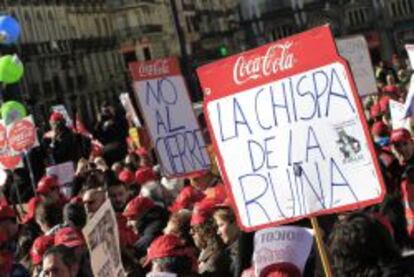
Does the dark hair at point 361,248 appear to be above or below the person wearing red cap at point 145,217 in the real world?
above

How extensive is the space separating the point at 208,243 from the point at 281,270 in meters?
1.46

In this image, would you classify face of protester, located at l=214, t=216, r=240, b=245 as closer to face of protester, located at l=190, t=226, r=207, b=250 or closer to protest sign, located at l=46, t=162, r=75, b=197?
face of protester, located at l=190, t=226, r=207, b=250

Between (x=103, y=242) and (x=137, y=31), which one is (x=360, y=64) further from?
(x=137, y=31)

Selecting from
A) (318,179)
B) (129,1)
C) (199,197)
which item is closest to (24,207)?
(199,197)

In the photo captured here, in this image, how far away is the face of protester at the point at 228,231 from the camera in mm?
6418

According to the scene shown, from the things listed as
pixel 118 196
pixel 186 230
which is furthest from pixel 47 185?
pixel 186 230

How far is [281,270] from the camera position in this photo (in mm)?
5086

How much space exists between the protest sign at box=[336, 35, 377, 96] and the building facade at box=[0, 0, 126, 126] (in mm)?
45899

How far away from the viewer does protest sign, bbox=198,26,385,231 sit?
5.44 meters

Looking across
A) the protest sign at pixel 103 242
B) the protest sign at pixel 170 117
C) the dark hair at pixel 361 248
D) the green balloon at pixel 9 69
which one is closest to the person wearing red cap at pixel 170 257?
the protest sign at pixel 103 242

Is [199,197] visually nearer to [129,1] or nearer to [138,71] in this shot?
[138,71]

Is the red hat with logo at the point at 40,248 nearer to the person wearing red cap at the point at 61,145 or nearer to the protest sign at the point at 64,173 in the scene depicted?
the protest sign at the point at 64,173

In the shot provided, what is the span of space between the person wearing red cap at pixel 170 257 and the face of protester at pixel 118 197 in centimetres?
349

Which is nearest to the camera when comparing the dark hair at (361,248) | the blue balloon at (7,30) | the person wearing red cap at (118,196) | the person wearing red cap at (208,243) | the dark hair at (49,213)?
the dark hair at (361,248)
